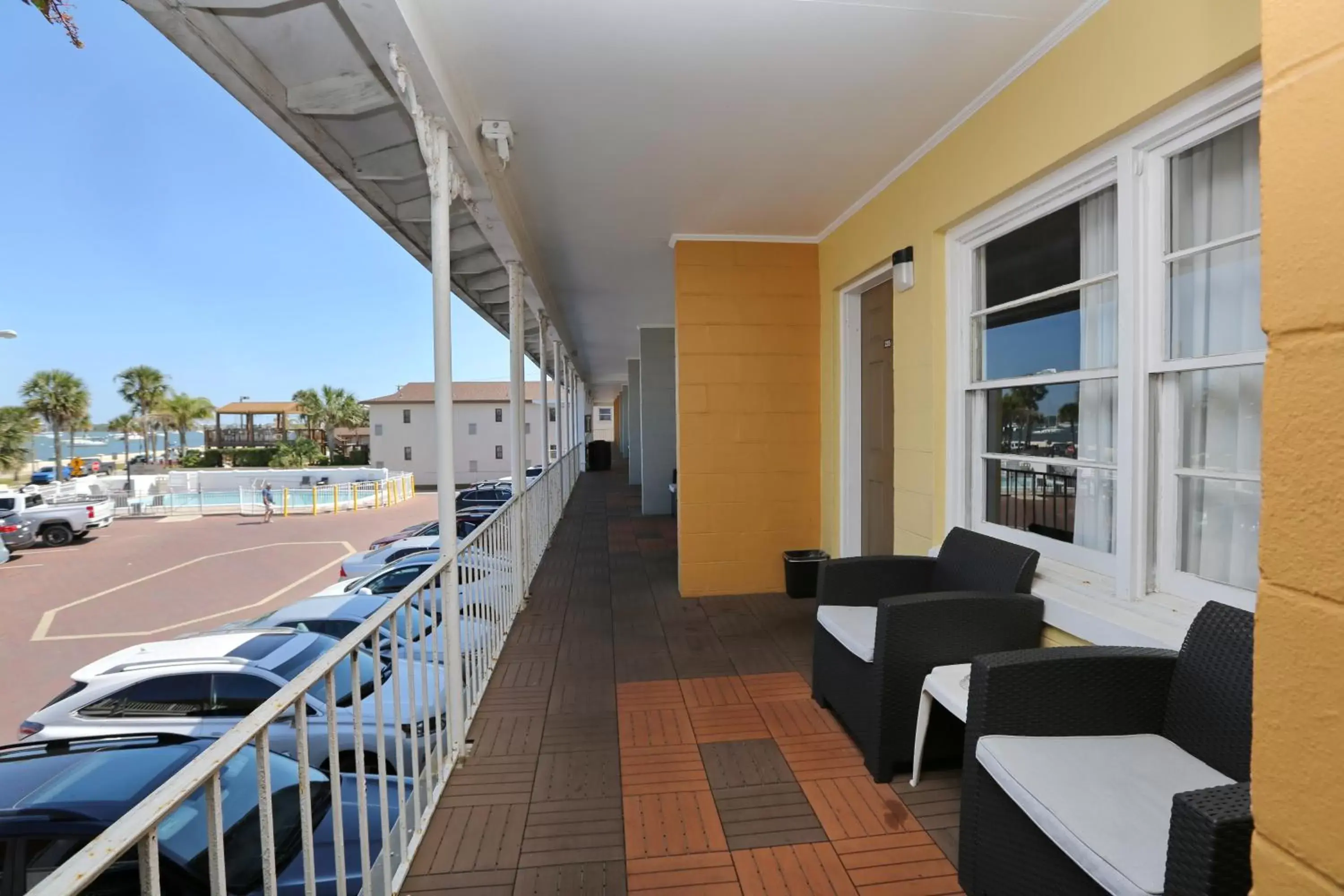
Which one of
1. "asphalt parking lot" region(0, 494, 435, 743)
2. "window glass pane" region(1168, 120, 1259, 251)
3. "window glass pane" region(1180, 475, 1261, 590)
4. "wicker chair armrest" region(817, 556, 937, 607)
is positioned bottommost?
"asphalt parking lot" region(0, 494, 435, 743)

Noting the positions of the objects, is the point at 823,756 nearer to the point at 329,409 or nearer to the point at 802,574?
the point at 802,574

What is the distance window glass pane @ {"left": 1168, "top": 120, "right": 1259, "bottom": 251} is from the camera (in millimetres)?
1606

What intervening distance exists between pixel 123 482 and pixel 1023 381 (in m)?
39.0

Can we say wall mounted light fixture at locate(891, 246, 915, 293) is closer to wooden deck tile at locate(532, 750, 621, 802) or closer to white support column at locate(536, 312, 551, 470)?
wooden deck tile at locate(532, 750, 621, 802)

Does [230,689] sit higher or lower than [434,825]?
lower

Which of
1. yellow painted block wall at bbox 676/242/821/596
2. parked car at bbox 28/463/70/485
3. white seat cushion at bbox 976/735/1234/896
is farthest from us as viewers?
parked car at bbox 28/463/70/485

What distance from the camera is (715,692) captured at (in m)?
2.82

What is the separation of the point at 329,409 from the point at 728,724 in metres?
50.2

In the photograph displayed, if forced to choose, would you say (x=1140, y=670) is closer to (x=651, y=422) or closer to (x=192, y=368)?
(x=651, y=422)

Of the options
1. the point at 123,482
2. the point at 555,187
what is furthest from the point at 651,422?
the point at 123,482

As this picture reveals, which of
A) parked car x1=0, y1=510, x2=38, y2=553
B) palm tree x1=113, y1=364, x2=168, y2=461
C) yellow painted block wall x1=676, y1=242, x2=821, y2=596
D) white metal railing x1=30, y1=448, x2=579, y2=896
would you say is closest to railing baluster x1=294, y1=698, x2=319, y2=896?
white metal railing x1=30, y1=448, x2=579, y2=896

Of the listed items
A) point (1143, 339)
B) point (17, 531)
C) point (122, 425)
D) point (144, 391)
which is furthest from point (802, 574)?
point (144, 391)

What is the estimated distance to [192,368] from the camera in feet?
49.6

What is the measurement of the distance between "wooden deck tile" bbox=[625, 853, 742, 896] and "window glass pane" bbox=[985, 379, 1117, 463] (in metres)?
1.77
